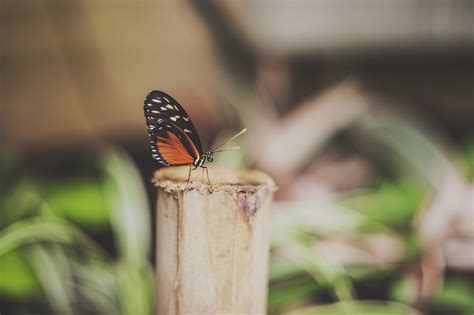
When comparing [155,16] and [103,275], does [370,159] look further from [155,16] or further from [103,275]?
[155,16]

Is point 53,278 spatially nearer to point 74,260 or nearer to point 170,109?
point 74,260

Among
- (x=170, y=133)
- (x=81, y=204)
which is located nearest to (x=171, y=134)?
(x=170, y=133)

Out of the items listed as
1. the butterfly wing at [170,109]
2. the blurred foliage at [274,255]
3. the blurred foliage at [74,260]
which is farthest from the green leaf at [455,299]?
the butterfly wing at [170,109]

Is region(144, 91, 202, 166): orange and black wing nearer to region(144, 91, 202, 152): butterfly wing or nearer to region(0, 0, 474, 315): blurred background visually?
region(144, 91, 202, 152): butterfly wing

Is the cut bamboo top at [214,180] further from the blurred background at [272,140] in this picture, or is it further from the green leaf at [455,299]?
the green leaf at [455,299]

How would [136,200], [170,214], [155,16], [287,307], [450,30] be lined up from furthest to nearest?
1. [155,16]
2. [450,30]
3. [136,200]
4. [287,307]
5. [170,214]

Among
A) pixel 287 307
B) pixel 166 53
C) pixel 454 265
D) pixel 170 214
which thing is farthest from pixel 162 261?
pixel 166 53
